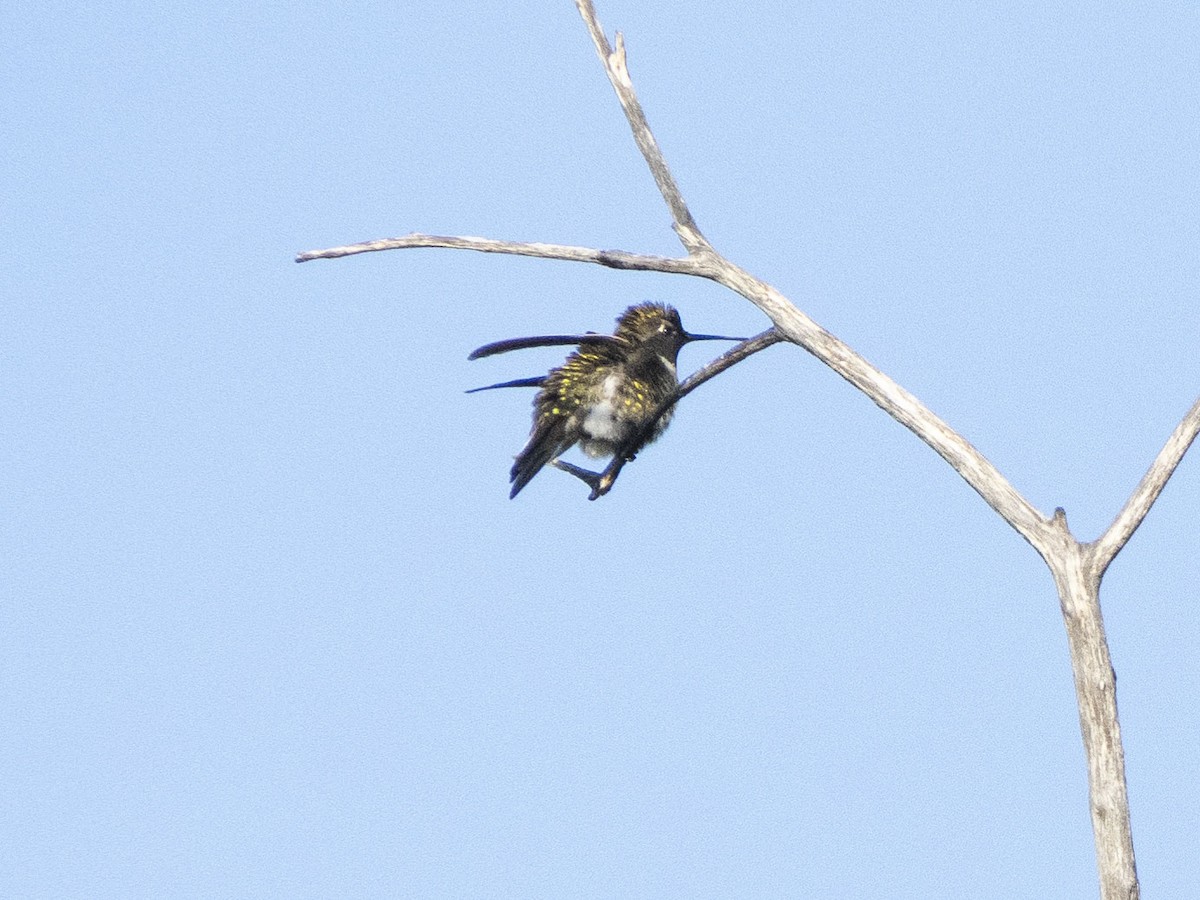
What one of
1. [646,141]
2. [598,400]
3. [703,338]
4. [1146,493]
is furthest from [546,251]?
[1146,493]

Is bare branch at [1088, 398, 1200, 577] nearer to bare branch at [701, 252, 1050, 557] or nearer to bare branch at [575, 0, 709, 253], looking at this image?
bare branch at [701, 252, 1050, 557]

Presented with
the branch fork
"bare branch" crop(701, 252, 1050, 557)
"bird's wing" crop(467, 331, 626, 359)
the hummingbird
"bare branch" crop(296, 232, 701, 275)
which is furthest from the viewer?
the hummingbird

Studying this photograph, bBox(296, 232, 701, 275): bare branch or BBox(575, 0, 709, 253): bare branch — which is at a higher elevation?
BBox(575, 0, 709, 253): bare branch

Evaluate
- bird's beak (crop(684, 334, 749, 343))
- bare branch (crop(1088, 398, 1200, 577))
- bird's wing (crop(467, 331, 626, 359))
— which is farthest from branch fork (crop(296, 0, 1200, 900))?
bird's beak (crop(684, 334, 749, 343))

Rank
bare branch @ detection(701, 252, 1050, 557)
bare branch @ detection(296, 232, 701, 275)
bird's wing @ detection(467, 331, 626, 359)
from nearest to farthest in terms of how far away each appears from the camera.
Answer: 1. bare branch @ detection(701, 252, 1050, 557)
2. bare branch @ detection(296, 232, 701, 275)
3. bird's wing @ detection(467, 331, 626, 359)

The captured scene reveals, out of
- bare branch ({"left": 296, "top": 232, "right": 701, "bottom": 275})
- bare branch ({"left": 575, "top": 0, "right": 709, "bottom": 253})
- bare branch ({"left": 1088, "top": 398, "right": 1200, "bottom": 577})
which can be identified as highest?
bare branch ({"left": 575, "top": 0, "right": 709, "bottom": 253})

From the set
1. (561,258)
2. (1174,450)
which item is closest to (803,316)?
(561,258)
